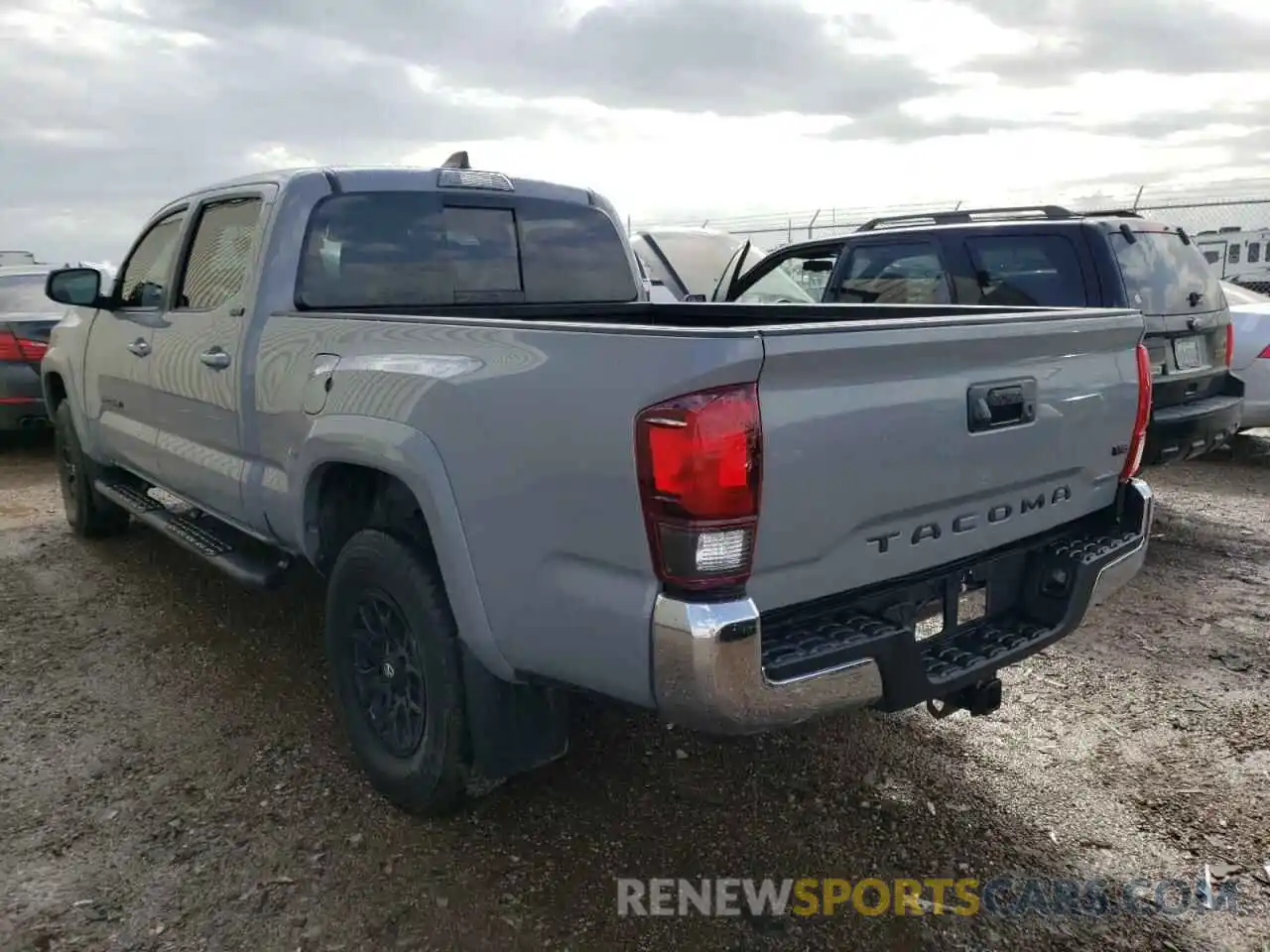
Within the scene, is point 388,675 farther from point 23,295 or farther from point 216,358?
point 23,295

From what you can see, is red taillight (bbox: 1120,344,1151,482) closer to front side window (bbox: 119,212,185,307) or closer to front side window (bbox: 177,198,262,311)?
front side window (bbox: 177,198,262,311)

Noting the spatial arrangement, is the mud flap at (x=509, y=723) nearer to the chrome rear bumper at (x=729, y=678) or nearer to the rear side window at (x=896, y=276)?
the chrome rear bumper at (x=729, y=678)

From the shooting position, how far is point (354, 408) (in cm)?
290

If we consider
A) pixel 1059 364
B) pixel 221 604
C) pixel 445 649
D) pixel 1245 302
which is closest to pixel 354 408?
pixel 445 649

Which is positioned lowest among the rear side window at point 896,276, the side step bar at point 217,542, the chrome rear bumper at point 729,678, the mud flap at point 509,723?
the mud flap at point 509,723

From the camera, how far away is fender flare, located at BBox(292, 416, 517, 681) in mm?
2496

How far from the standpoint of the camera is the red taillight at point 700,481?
79.9 inches

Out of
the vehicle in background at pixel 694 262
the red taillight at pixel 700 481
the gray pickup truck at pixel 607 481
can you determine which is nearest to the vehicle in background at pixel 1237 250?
the vehicle in background at pixel 694 262

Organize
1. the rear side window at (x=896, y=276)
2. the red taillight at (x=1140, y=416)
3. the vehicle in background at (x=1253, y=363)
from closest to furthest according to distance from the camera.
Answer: the red taillight at (x=1140, y=416) < the rear side window at (x=896, y=276) < the vehicle in background at (x=1253, y=363)

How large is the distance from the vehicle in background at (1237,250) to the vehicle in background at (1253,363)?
11.8 metres

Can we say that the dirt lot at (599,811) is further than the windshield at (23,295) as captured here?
No

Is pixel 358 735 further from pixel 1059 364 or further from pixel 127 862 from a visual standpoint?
pixel 1059 364
